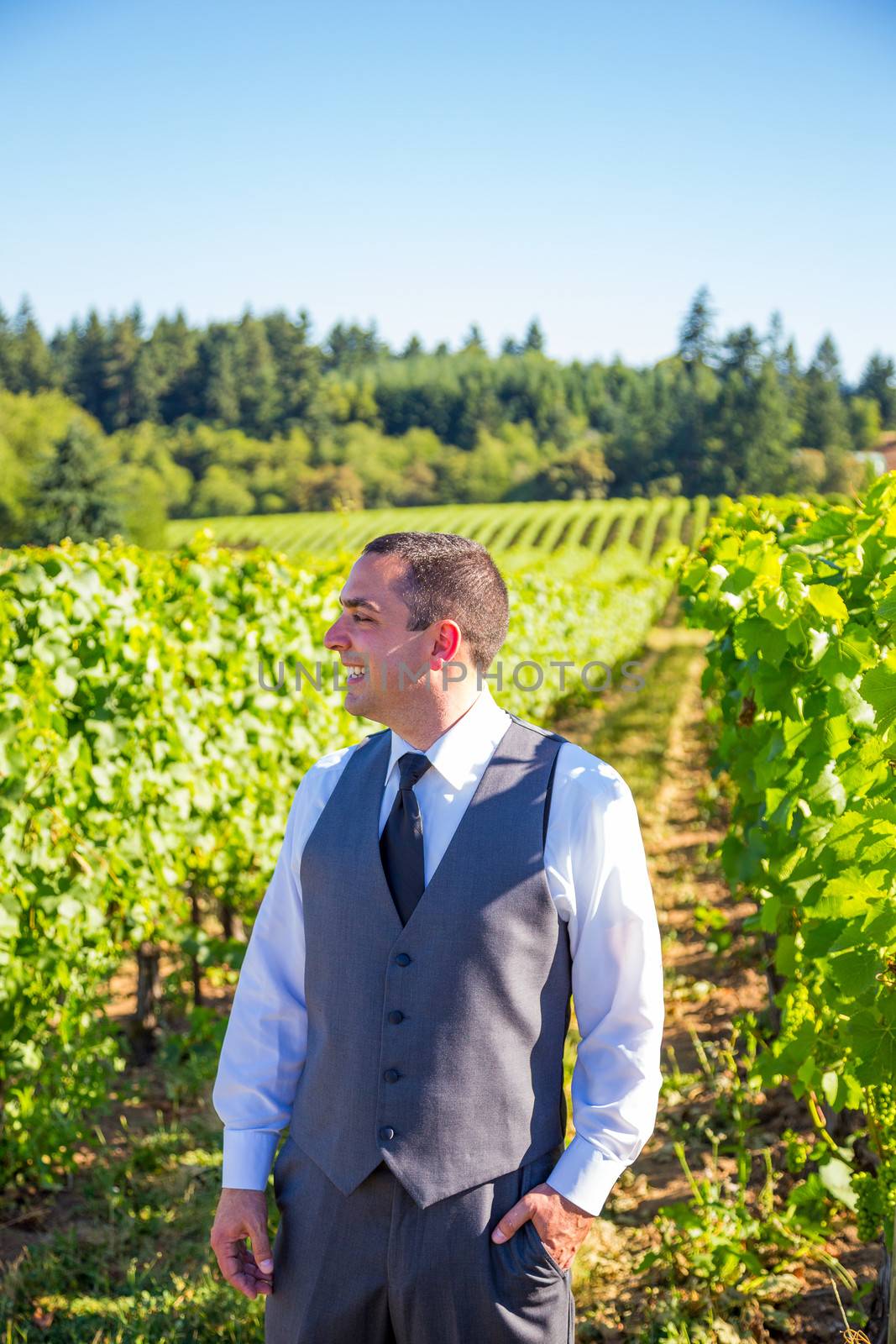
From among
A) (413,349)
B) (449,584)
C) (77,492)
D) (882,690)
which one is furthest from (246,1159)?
(413,349)

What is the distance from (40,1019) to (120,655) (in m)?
1.32

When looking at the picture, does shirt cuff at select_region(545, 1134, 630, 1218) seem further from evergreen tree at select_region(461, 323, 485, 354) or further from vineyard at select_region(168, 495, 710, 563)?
evergreen tree at select_region(461, 323, 485, 354)

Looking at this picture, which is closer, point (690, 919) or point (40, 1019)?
point (40, 1019)

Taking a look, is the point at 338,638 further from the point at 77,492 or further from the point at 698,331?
the point at 698,331

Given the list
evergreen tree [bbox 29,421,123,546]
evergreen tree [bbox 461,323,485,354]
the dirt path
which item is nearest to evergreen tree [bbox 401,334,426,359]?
evergreen tree [bbox 461,323,485,354]

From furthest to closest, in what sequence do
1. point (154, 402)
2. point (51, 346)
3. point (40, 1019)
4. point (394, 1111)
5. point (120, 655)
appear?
point (51, 346) → point (154, 402) → point (120, 655) → point (40, 1019) → point (394, 1111)

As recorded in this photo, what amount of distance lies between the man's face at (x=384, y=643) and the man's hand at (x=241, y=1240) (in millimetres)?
809

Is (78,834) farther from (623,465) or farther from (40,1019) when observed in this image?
(623,465)

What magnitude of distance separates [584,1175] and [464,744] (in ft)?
2.18

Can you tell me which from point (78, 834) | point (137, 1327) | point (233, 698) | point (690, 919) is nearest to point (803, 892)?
point (137, 1327)

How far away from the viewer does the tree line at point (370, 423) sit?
70.2 meters

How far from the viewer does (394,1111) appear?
4.95ft

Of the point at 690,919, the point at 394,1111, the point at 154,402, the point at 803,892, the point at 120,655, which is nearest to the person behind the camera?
the point at 394,1111

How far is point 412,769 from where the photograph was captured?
1677 mm
